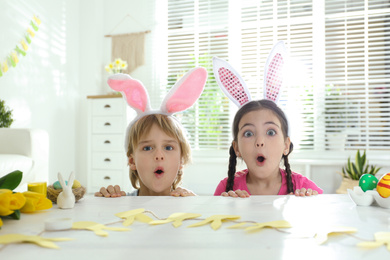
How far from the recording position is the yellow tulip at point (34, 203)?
769mm

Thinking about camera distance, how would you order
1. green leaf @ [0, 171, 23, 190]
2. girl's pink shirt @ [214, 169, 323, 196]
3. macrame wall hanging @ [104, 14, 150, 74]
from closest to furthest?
green leaf @ [0, 171, 23, 190] → girl's pink shirt @ [214, 169, 323, 196] → macrame wall hanging @ [104, 14, 150, 74]

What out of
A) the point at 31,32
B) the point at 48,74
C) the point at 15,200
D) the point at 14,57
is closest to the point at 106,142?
the point at 48,74

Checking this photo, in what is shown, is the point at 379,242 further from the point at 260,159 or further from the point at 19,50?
the point at 19,50

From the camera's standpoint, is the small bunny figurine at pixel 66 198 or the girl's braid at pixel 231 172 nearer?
the small bunny figurine at pixel 66 198

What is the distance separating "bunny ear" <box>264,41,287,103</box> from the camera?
1.35 metres

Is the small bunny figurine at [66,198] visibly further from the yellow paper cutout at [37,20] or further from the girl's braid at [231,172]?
the yellow paper cutout at [37,20]

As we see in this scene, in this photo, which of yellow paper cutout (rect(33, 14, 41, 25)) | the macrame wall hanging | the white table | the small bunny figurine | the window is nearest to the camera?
the white table

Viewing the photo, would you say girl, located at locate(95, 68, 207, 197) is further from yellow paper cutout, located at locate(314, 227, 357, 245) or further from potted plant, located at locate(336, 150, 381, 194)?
potted plant, located at locate(336, 150, 381, 194)

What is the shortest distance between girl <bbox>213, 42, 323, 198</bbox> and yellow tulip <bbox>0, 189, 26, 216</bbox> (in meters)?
0.80

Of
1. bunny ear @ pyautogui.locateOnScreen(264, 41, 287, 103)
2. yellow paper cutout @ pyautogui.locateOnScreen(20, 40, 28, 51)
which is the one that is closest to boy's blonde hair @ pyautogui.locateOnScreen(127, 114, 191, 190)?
bunny ear @ pyautogui.locateOnScreen(264, 41, 287, 103)

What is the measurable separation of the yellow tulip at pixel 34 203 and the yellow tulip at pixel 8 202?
93 mm

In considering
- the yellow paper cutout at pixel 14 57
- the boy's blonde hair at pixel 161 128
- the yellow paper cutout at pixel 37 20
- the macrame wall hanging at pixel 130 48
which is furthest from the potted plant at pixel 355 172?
the yellow paper cutout at pixel 37 20

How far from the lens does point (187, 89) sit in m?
1.30

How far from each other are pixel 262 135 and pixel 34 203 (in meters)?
0.83
